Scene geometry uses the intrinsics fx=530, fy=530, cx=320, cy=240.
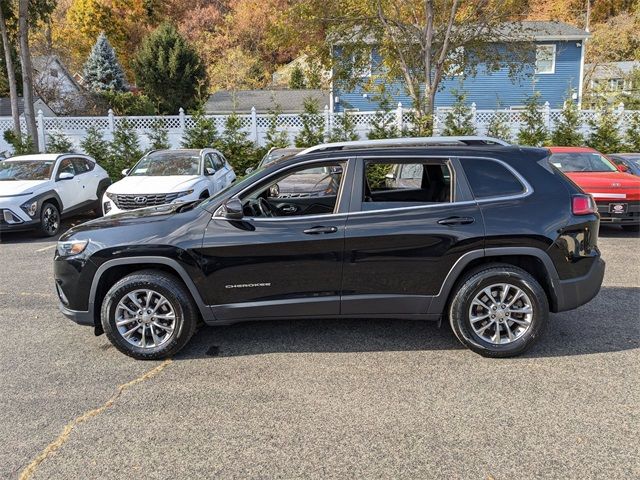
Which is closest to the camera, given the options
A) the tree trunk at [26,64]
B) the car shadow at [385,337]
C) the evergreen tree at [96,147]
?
the car shadow at [385,337]

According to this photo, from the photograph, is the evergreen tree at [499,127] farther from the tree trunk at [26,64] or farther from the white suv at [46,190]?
the tree trunk at [26,64]

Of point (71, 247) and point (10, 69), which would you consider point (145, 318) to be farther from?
point (10, 69)

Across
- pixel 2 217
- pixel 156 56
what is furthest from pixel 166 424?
pixel 156 56

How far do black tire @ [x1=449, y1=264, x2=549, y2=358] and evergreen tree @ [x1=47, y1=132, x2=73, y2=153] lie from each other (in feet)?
54.1

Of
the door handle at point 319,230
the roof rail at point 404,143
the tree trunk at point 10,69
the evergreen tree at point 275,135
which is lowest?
the door handle at point 319,230

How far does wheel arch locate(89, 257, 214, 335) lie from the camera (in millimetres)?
4336

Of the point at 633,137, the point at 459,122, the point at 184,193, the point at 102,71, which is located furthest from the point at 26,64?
the point at 102,71

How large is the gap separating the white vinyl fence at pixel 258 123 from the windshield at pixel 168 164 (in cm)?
592

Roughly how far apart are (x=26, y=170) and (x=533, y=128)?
1400 centimetres

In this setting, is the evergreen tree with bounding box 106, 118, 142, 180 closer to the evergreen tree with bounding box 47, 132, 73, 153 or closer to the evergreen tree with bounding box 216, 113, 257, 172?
the evergreen tree with bounding box 47, 132, 73, 153

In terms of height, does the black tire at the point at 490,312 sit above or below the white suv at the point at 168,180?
below

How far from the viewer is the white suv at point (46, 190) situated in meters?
9.84

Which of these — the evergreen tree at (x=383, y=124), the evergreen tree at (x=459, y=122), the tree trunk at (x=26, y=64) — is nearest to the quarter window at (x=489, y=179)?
the evergreen tree at (x=383, y=124)

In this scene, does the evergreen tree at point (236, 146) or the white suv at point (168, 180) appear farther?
the evergreen tree at point (236, 146)
